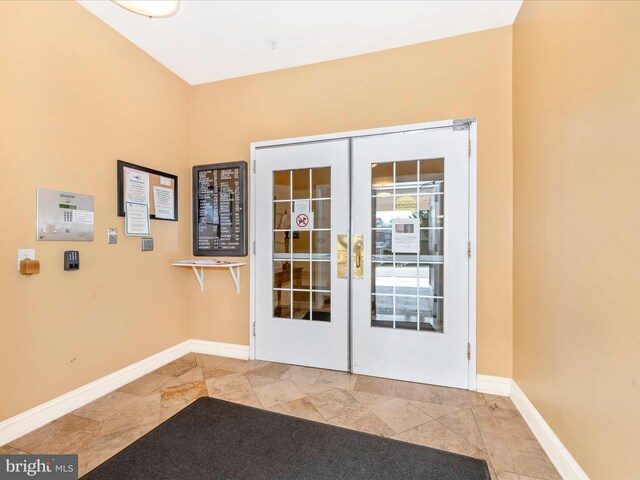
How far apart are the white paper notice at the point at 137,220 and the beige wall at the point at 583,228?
10.2 ft

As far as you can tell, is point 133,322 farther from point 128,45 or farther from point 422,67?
point 422,67

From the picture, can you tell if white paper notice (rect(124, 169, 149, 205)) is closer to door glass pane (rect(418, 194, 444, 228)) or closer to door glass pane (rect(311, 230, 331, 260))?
door glass pane (rect(311, 230, 331, 260))

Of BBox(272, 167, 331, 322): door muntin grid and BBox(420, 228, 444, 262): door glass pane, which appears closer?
BBox(420, 228, 444, 262): door glass pane

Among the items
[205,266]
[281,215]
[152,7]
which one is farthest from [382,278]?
[152,7]

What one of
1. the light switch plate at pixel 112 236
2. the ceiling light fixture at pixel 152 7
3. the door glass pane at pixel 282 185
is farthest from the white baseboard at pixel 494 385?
the ceiling light fixture at pixel 152 7

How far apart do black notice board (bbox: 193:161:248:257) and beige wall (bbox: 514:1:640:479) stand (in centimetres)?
246

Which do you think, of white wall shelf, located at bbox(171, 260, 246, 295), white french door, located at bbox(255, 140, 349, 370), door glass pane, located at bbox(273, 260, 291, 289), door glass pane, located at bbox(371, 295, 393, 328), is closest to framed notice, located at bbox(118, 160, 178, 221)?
white wall shelf, located at bbox(171, 260, 246, 295)

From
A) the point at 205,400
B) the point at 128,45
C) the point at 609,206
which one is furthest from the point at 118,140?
the point at 609,206

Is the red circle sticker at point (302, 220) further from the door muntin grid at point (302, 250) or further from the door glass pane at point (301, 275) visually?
the door glass pane at point (301, 275)

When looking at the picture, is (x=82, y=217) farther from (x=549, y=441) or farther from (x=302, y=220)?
(x=549, y=441)

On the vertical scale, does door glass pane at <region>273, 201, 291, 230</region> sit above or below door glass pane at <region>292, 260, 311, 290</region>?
above

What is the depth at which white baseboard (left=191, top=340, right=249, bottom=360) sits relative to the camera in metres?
3.04

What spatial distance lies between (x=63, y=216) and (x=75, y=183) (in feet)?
0.87

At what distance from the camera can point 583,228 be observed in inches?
56.3
